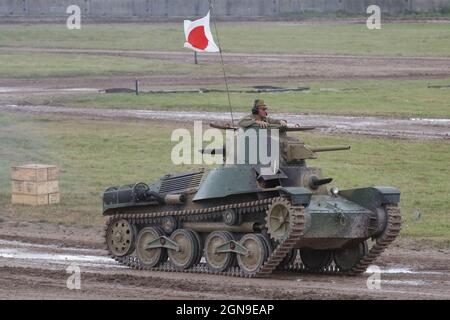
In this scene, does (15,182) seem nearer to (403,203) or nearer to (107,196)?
(107,196)

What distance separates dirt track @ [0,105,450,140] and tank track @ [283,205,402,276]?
47.3 feet

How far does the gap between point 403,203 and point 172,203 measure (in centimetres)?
738

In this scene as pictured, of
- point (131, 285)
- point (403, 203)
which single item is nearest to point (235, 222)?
point (131, 285)

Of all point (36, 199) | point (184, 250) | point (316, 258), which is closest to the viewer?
point (184, 250)

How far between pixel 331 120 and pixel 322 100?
12.7 ft

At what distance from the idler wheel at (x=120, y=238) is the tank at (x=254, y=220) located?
2cm

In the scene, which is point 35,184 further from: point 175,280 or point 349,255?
point 175,280

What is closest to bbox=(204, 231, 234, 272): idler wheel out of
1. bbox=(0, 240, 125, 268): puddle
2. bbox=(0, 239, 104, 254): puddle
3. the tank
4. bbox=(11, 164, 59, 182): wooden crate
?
the tank

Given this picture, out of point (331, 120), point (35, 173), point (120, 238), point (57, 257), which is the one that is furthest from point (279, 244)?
point (331, 120)

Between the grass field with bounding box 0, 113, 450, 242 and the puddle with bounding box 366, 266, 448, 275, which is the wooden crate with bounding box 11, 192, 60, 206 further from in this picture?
the puddle with bounding box 366, 266, 448, 275

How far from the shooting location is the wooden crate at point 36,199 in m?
27.3

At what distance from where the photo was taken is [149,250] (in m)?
21.2

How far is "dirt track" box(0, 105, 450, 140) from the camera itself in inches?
1387
